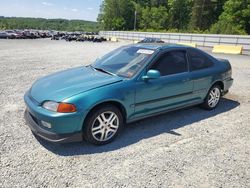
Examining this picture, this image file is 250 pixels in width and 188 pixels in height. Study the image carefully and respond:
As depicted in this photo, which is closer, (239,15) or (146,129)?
(146,129)

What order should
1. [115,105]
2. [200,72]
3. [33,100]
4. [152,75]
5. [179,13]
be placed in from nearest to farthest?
[33,100]
[115,105]
[152,75]
[200,72]
[179,13]

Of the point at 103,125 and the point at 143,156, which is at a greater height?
the point at 103,125

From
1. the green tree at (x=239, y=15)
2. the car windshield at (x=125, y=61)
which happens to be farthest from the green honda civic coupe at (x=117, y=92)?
the green tree at (x=239, y=15)

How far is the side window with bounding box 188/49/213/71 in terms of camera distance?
493cm

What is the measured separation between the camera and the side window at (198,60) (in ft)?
16.2

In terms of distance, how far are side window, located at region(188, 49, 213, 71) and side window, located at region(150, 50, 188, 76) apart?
0.19 m

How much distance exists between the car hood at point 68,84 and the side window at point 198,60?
179 centimetres

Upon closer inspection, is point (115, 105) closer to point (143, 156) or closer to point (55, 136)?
point (143, 156)

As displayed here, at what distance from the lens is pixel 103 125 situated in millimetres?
3717

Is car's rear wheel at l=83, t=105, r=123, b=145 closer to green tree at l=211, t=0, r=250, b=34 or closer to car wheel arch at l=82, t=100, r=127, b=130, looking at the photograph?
car wheel arch at l=82, t=100, r=127, b=130

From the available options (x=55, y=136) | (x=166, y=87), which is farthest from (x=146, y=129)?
(x=55, y=136)

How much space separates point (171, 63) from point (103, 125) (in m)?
1.78

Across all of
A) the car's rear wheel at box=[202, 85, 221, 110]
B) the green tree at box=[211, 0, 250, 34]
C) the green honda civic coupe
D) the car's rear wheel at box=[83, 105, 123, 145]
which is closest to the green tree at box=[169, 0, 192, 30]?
the green tree at box=[211, 0, 250, 34]

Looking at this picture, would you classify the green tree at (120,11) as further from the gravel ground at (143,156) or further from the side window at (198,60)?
the gravel ground at (143,156)
